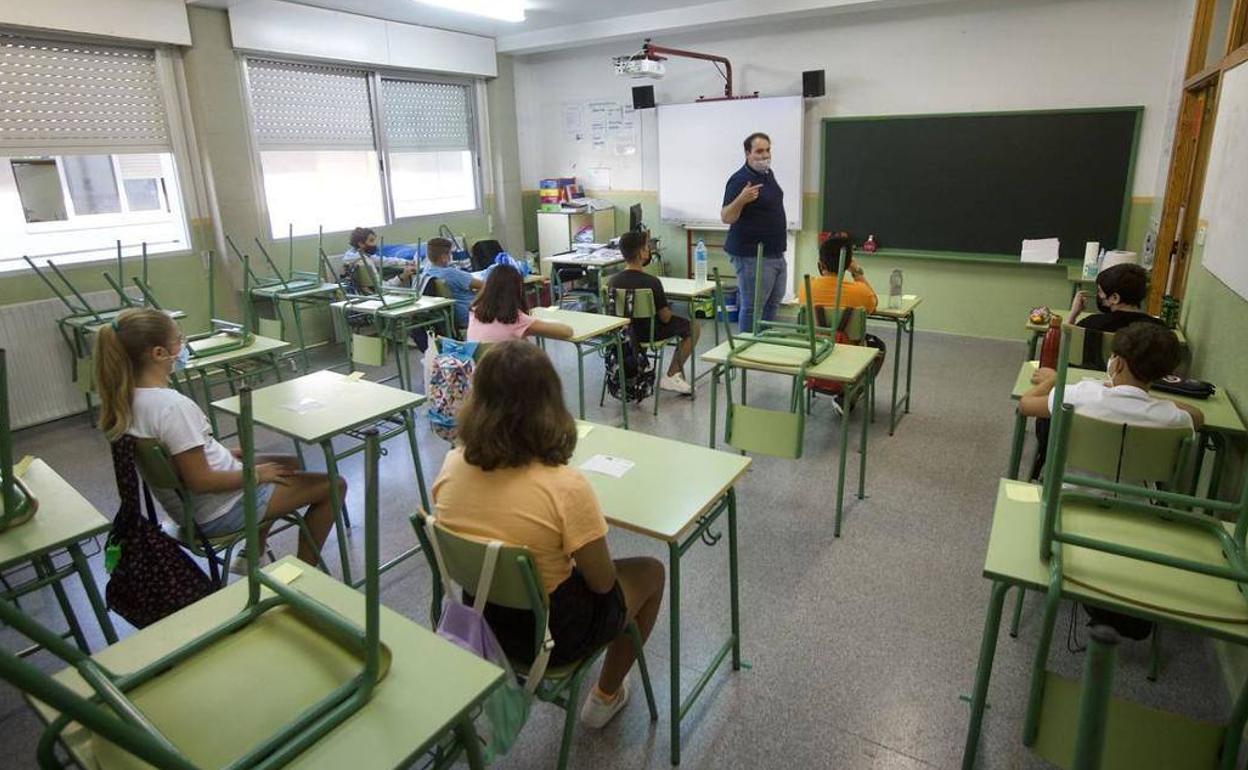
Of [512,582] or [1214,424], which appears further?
[1214,424]

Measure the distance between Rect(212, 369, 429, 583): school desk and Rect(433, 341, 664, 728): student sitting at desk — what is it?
3.62ft

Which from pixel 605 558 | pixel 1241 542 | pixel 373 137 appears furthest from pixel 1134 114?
pixel 373 137

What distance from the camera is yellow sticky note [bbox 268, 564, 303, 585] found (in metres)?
1.40

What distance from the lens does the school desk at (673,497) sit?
5.73 ft

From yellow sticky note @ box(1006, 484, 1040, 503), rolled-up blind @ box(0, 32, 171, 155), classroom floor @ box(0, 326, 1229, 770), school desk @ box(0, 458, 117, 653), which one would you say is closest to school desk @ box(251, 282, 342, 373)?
rolled-up blind @ box(0, 32, 171, 155)

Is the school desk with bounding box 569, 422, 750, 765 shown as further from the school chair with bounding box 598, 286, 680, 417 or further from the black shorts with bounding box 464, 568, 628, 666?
the school chair with bounding box 598, 286, 680, 417

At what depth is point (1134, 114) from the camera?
16.5ft

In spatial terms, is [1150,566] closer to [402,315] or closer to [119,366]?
[119,366]

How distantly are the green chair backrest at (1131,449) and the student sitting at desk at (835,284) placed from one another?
5.38ft

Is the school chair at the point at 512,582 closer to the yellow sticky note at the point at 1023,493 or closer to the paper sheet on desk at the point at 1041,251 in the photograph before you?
the yellow sticky note at the point at 1023,493

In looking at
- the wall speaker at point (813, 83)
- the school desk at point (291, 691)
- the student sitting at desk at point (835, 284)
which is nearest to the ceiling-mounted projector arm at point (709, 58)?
the wall speaker at point (813, 83)

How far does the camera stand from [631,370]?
4469 millimetres

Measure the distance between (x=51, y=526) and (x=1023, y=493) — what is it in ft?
8.06

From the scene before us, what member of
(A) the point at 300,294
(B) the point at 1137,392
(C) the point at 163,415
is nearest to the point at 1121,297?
(B) the point at 1137,392
